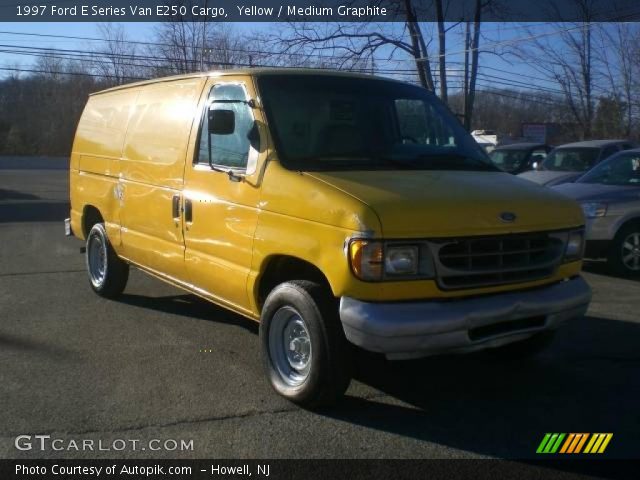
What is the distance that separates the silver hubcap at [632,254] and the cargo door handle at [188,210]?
5.94m

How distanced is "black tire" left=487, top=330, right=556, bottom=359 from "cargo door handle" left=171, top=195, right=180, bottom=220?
2.77 m

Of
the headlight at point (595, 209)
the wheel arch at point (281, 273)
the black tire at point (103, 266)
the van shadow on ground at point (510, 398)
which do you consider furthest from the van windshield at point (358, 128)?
the headlight at point (595, 209)

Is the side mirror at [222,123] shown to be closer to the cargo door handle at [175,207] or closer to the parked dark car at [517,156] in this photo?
the cargo door handle at [175,207]

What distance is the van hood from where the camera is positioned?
159 inches

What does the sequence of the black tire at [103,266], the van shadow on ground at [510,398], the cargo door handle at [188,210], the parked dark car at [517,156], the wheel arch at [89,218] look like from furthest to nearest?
the parked dark car at [517,156] < the wheel arch at [89,218] < the black tire at [103,266] < the cargo door handle at [188,210] < the van shadow on ground at [510,398]

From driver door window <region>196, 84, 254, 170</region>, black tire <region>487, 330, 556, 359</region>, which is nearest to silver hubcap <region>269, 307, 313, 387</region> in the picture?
driver door window <region>196, 84, 254, 170</region>

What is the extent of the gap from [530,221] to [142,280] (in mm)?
5498

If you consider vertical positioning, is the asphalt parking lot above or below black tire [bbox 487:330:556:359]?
below

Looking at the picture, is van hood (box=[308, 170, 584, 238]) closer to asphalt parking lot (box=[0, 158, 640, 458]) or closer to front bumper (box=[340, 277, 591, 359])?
front bumper (box=[340, 277, 591, 359])

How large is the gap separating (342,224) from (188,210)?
1.90 metres

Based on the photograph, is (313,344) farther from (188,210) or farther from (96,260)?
(96,260)

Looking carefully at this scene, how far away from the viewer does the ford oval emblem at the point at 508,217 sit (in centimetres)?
427

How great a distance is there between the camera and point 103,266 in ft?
24.5

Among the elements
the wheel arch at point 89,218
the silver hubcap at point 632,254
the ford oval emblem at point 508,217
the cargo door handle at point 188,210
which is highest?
the ford oval emblem at point 508,217
